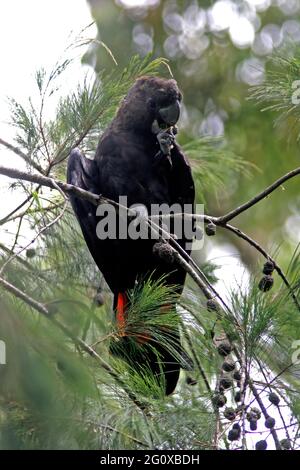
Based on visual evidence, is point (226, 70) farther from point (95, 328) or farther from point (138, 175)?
point (95, 328)

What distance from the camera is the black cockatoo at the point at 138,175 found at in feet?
9.06

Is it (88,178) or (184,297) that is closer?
(184,297)

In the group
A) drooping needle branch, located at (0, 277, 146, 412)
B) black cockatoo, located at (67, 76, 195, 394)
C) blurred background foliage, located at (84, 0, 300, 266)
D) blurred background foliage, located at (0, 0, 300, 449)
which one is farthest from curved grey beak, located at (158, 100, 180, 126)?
blurred background foliage, located at (84, 0, 300, 266)

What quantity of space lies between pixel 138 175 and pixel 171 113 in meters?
0.24

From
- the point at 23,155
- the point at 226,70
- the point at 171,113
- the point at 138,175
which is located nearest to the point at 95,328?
the point at 23,155

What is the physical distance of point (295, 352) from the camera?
1777 mm

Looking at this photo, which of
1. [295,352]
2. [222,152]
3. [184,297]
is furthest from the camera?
[222,152]

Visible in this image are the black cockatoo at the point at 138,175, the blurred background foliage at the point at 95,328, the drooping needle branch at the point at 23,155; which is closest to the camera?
the blurred background foliage at the point at 95,328

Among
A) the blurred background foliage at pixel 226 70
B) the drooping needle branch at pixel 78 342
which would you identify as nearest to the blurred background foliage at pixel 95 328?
the drooping needle branch at pixel 78 342

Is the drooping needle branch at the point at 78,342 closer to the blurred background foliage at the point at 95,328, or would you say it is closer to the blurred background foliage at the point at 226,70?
the blurred background foliage at the point at 95,328
